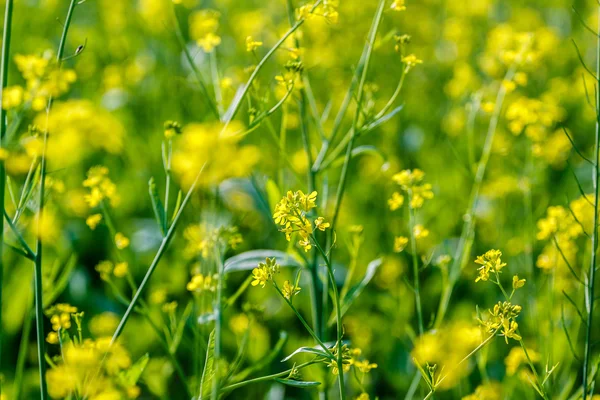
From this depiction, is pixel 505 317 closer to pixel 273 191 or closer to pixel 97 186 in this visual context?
pixel 273 191

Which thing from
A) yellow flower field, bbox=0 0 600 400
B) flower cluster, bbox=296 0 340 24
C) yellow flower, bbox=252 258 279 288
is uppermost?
flower cluster, bbox=296 0 340 24

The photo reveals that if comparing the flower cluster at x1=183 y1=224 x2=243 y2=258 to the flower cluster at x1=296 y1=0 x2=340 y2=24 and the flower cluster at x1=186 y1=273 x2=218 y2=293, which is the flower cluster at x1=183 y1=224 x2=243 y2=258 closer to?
the flower cluster at x1=186 y1=273 x2=218 y2=293

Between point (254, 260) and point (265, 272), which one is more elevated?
point (265, 272)

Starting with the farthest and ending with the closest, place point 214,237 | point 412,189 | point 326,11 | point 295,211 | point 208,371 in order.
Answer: point 412,189, point 326,11, point 214,237, point 208,371, point 295,211

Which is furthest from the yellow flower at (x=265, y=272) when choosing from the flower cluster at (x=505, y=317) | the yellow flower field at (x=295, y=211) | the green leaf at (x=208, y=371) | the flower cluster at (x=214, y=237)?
the flower cluster at (x=505, y=317)

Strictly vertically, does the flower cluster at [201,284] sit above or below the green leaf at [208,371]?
above

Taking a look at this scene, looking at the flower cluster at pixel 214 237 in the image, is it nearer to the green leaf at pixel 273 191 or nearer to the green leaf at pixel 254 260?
the green leaf at pixel 254 260

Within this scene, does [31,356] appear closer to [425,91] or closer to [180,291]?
[180,291]

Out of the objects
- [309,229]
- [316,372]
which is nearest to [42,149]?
[309,229]

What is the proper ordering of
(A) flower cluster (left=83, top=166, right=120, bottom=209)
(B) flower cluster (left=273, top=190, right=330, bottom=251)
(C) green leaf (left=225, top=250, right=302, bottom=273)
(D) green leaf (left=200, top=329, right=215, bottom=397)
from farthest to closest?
(C) green leaf (left=225, top=250, right=302, bottom=273), (A) flower cluster (left=83, top=166, right=120, bottom=209), (D) green leaf (left=200, top=329, right=215, bottom=397), (B) flower cluster (left=273, top=190, right=330, bottom=251)

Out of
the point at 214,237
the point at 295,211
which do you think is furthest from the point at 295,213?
the point at 214,237

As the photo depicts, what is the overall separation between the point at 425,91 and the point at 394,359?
8.30 feet

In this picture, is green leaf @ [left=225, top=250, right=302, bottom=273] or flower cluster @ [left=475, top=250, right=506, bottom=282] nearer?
flower cluster @ [left=475, top=250, right=506, bottom=282]

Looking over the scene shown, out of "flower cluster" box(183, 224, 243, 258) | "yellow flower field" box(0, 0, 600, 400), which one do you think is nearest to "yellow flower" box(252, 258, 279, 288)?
"yellow flower field" box(0, 0, 600, 400)
